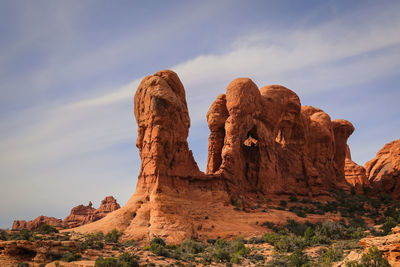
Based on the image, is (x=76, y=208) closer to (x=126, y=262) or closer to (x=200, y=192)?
(x=200, y=192)

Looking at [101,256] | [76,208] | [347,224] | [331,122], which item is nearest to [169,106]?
[101,256]

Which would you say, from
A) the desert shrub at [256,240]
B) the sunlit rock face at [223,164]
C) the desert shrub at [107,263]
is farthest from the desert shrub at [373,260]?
the sunlit rock face at [223,164]

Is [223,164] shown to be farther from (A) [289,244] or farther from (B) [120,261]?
(B) [120,261]

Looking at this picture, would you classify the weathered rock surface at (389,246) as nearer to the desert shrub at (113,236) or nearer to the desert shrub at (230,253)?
the desert shrub at (230,253)

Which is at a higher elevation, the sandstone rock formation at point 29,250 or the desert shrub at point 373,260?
the sandstone rock formation at point 29,250

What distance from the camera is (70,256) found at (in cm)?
1978

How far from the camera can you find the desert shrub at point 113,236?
1080 inches

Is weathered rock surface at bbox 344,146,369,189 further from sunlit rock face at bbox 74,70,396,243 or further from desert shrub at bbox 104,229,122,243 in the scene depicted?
desert shrub at bbox 104,229,122,243

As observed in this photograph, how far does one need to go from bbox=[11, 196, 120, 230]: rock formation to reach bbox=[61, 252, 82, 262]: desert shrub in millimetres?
43103

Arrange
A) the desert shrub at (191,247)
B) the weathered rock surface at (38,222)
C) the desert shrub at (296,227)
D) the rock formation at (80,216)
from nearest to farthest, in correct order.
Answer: the desert shrub at (191,247) < the desert shrub at (296,227) < the weathered rock surface at (38,222) < the rock formation at (80,216)

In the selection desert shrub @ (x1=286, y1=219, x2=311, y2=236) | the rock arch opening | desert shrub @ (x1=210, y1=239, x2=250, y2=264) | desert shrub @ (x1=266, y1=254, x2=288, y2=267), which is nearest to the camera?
desert shrub @ (x1=266, y1=254, x2=288, y2=267)

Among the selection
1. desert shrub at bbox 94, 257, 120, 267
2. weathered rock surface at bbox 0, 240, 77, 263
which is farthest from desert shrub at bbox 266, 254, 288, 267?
weathered rock surface at bbox 0, 240, 77, 263

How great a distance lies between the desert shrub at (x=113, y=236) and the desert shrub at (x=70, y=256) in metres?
6.74

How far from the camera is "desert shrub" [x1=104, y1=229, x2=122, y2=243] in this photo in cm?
2744
